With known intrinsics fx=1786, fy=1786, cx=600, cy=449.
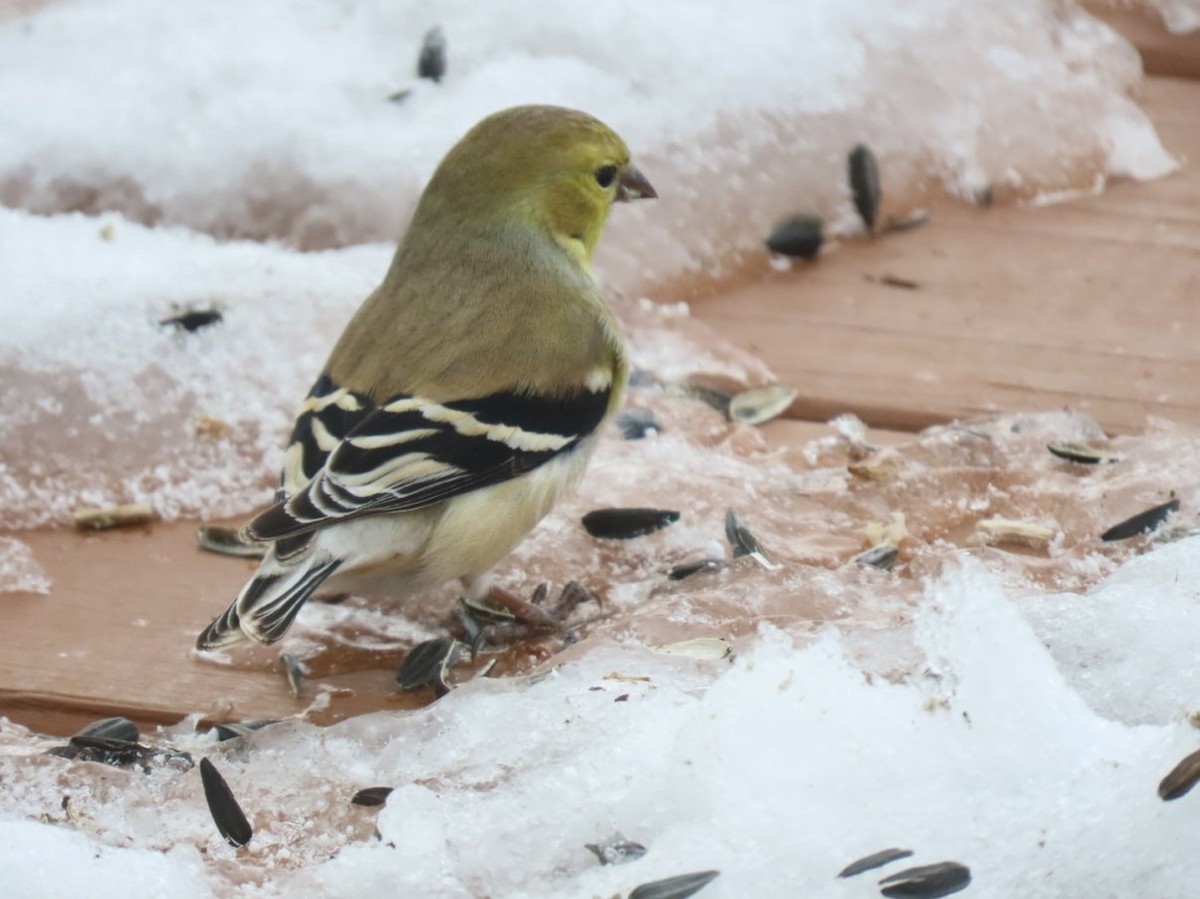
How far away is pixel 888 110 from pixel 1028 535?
3.61 ft

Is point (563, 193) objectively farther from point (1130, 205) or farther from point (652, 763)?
point (652, 763)

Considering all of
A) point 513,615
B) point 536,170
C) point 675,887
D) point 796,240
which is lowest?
point 513,615

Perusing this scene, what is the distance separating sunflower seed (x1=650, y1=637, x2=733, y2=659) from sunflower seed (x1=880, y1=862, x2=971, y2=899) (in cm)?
36

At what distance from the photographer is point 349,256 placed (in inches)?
111

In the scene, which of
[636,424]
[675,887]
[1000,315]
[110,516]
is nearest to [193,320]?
[110,516]

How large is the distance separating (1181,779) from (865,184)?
148 centimetres

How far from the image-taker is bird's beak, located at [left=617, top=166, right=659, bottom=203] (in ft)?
8.94

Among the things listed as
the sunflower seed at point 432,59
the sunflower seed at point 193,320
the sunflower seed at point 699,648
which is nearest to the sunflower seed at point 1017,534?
the sunflower seed at point 699,648

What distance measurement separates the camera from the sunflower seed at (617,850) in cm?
163

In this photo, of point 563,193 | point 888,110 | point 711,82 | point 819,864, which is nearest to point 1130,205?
point 888,110

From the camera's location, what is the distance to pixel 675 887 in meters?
1.58

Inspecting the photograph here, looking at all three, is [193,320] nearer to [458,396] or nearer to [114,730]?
[458,396]

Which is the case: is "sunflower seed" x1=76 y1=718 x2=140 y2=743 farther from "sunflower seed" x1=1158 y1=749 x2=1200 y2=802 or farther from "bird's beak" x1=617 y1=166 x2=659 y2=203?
"bird's beak" x1=617 y1=166 x2=659 y2=203

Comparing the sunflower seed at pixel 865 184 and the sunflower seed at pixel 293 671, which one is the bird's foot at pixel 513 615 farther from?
the sunflower seed at pixel 865 184
